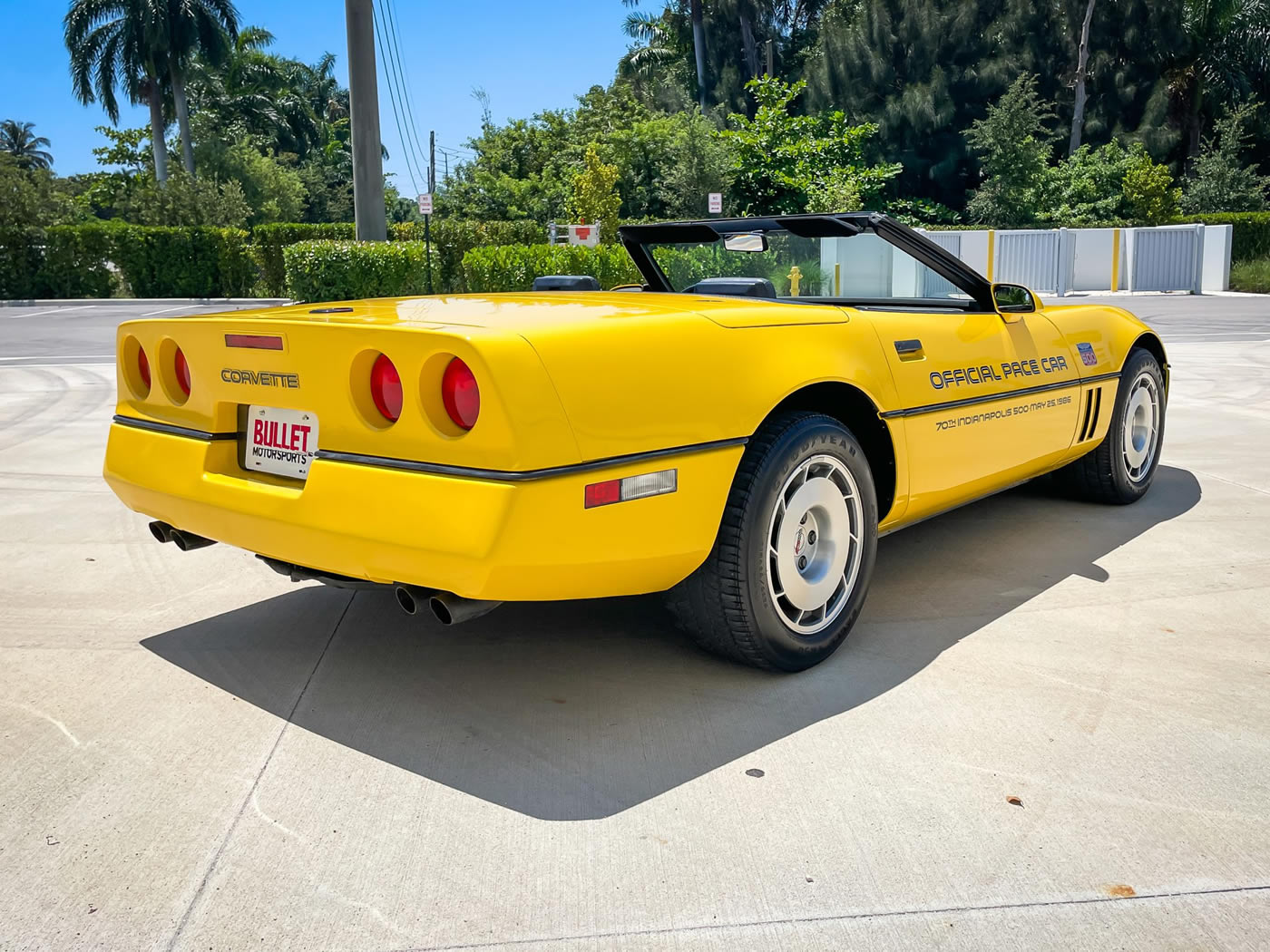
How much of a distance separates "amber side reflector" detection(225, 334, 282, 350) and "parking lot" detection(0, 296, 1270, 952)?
0.99 m

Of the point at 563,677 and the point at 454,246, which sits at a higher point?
the point at 454,246

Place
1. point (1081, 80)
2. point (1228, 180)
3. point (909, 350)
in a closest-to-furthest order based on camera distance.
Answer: point (909, 350), point (1228, 180), point (1081, 80)

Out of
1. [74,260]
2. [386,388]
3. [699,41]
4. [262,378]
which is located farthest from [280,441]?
[699,41]

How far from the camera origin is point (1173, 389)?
9438 millimetres

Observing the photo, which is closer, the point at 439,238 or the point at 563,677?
the point at 563,677

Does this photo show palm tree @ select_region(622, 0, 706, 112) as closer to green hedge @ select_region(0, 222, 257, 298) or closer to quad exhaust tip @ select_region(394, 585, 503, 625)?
green hedge @ select_region(0, 222, 257, 298)

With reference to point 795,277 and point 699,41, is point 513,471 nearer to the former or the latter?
point 795,277

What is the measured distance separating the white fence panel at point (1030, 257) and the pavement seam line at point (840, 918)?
95.8 ft

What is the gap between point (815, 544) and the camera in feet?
11.0

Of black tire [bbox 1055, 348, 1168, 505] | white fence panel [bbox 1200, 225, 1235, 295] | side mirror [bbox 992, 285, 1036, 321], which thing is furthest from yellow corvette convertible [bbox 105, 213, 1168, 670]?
white fence panel [bbox 1200, 225, 1235, 295]

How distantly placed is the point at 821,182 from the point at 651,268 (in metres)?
27.7

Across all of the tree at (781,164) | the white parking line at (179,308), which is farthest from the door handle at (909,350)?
the tree at (781,164)

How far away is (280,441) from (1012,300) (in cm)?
293

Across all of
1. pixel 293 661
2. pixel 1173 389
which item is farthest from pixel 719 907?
pixel 1173 389
